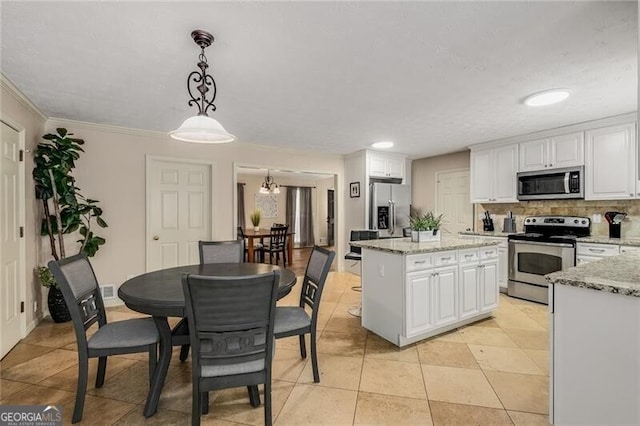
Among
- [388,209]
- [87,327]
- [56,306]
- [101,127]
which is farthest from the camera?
[388,209]

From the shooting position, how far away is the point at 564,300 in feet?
4.93

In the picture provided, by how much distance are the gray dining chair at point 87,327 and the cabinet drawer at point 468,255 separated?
2.63m

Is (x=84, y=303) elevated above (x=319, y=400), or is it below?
above

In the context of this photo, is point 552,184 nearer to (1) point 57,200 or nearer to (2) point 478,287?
(2) point 478,287

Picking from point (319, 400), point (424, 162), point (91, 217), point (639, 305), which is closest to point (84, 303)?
point (319, 400)

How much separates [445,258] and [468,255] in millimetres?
344

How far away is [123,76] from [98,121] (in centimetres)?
161

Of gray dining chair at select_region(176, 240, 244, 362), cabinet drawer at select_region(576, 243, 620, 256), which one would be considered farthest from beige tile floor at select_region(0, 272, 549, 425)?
cabinet drawer at select_region(576, 243, 620, 256)

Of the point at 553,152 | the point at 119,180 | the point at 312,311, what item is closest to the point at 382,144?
the point at 553,152

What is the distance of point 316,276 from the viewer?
2.25 m

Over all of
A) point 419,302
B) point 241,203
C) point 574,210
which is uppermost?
point 241,203

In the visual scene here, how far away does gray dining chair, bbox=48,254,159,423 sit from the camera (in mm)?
1708

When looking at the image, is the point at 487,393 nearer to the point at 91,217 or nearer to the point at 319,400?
the point at 319,400

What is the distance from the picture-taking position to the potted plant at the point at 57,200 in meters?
Answer: 3.08
